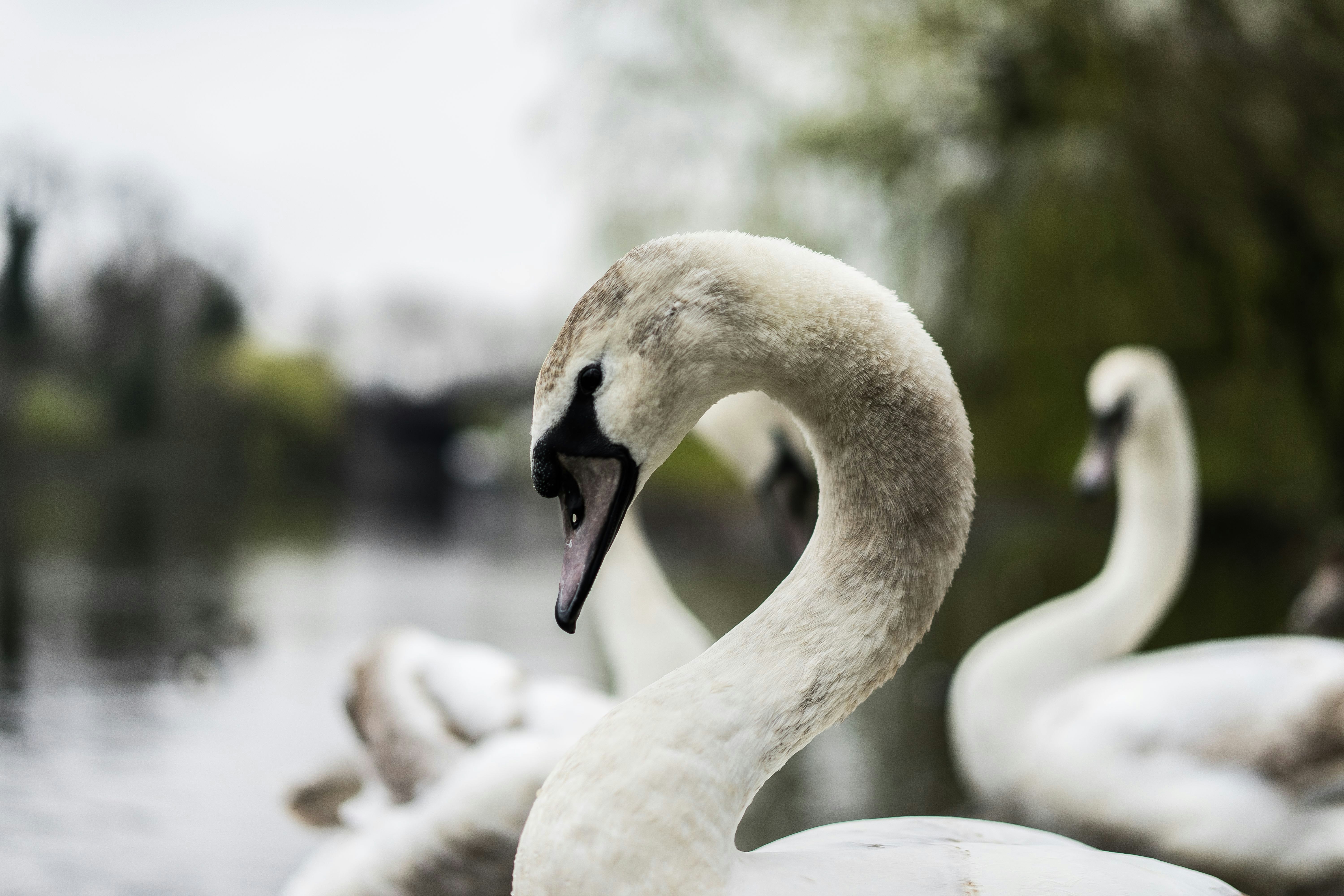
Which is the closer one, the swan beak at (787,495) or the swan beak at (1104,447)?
the swan beak at (787,495)

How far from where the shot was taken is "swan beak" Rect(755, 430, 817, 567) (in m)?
3.26

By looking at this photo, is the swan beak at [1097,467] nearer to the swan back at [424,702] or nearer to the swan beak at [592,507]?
the swan back at [424,702]

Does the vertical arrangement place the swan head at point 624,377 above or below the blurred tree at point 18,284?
below

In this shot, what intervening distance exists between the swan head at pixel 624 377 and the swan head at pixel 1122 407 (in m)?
3.05

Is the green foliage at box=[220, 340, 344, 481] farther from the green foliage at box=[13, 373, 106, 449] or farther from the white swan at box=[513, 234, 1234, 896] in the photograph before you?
the white swan at box=[513, 234, 1234, 896]

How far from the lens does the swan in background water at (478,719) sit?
2422 mm

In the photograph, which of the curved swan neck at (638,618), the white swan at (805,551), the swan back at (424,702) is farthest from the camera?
the curved swan neck at (638,618)

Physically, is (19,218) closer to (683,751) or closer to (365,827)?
(365,827)

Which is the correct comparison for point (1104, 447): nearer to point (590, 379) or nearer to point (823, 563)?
point (823, 563)

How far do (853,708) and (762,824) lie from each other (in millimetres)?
2407

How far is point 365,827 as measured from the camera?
2736mm

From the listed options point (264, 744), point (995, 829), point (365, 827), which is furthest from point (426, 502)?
point (995, 829)

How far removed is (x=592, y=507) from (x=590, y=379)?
0.14 metres

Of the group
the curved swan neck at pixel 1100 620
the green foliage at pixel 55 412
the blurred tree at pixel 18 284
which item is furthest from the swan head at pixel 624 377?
the green foliage at pixel 55 412
